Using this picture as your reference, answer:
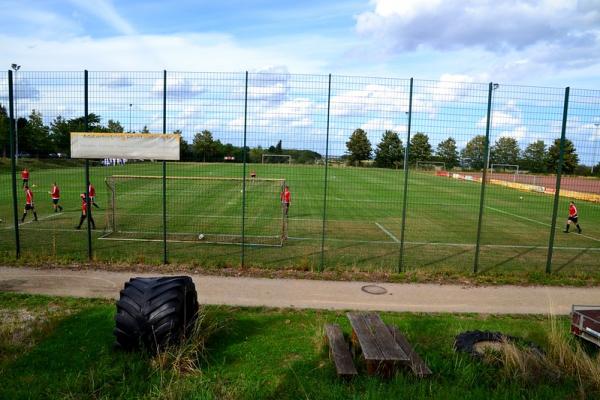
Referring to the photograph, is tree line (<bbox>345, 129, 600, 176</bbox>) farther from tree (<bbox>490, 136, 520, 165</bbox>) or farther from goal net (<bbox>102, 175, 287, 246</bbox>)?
goal net (<bbox>102, 175, 287, 246</bbox>)

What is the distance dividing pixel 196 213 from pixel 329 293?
13.3 meters

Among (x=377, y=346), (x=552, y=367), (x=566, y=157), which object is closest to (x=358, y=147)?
(x=566, y=157)

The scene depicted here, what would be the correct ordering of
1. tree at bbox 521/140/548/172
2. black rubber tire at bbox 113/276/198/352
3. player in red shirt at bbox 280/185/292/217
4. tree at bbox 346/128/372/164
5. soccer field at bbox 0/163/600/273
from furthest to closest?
player in red shirt at bbox 280/185/292/217, soccer field at bbox 0/163/600/273, tree at bbox 521/140/548/172, tree at bbox 346/128/372/164, black rubber tire at bbox 113/276/198/352

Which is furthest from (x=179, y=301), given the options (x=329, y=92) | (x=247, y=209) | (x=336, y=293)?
(x=247, y=209)

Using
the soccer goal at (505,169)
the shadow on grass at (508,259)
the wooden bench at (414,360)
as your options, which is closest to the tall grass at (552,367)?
the wooden bench at (414,360)

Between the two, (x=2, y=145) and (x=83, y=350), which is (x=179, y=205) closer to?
(x=83, y=350)

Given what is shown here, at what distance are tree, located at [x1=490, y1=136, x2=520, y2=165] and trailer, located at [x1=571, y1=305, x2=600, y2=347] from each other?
5503mm

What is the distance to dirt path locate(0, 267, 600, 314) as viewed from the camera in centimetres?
787

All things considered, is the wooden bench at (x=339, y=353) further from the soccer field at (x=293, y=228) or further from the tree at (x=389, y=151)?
the tree at (x=389, y=151)

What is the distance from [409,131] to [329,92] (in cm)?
192

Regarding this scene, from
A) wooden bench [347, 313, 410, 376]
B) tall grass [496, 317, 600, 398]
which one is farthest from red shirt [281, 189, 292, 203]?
tall grass [496, 317, 600, 398]

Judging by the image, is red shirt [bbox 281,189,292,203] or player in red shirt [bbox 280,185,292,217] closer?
player in red shirt [bbox 280,185,292,217]

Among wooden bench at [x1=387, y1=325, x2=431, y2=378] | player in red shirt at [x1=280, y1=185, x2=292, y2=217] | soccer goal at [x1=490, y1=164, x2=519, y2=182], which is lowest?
wooden bench at [x1=387, y1=325, x2=431, y2=378]

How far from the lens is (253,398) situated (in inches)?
173
